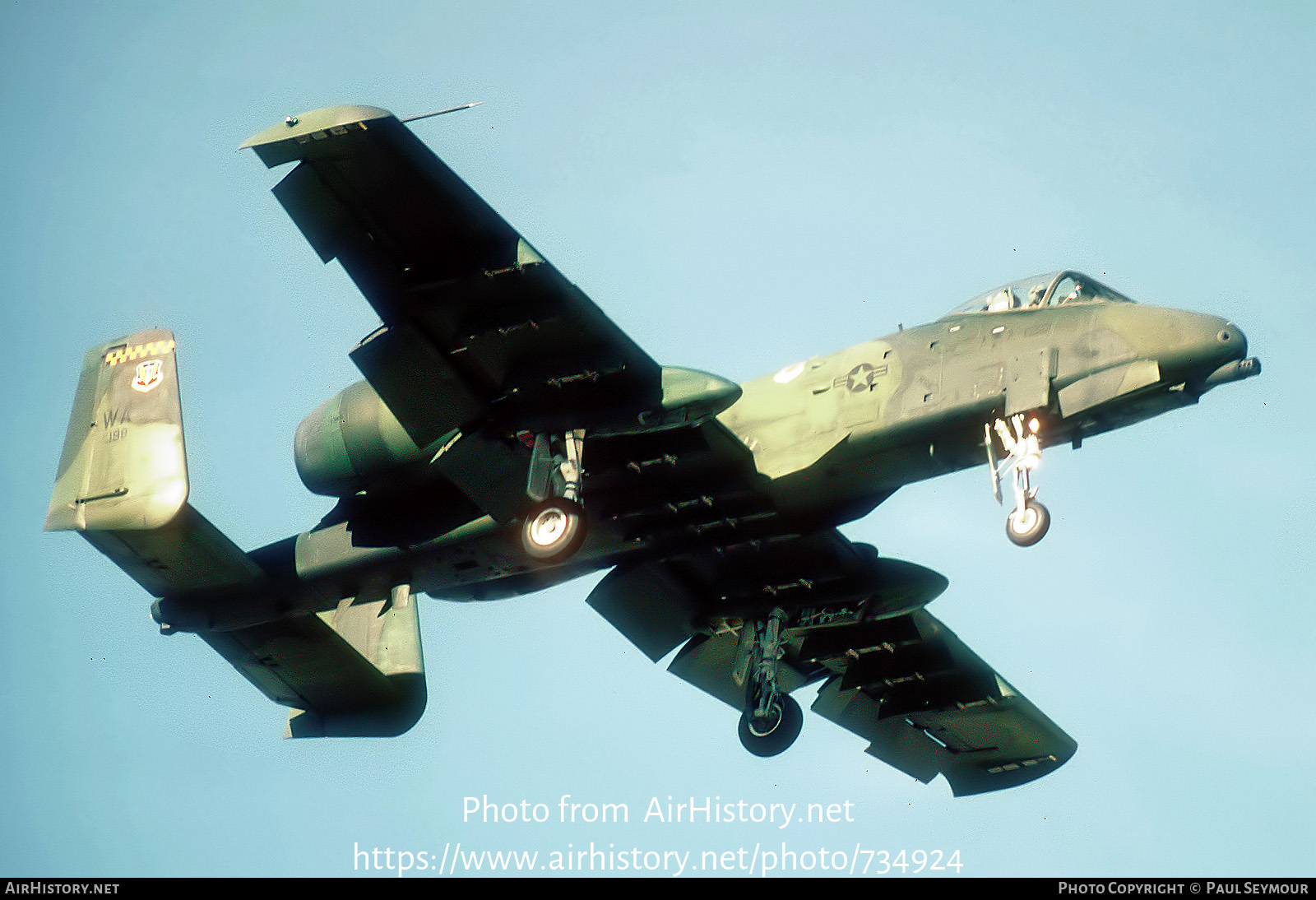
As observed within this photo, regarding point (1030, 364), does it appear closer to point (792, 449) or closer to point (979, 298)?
point (979, 298)

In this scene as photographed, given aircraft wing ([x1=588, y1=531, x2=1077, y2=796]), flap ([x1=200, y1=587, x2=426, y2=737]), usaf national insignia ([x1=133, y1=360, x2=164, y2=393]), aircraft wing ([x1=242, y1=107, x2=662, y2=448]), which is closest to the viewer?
aircraft wing ([x1=242, y1=107, x2=662, y2=448])

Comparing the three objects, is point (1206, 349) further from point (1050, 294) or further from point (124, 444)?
point (124, 444)

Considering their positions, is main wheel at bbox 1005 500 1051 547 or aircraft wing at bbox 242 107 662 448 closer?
aircraft wing at bbox 242 107 662 448

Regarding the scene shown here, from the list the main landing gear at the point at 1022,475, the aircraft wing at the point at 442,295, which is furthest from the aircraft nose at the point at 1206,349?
the aircraft wing at the point at 442,295

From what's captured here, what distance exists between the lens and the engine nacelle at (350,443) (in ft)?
70.5

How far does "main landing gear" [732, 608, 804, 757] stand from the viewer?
23.6 meters

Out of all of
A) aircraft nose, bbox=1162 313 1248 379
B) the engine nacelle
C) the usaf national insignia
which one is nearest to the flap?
the engine nacelle

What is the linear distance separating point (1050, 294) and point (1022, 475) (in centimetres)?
254

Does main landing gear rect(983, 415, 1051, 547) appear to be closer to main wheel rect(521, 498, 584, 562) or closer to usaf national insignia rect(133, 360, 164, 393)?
main wheel rect(521, 498, 584, 562)

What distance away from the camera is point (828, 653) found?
84.0 ft

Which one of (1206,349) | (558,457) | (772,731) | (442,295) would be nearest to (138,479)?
(442,295)

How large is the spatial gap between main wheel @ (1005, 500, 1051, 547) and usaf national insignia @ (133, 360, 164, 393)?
11.6m

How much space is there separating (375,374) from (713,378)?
4093 mm
